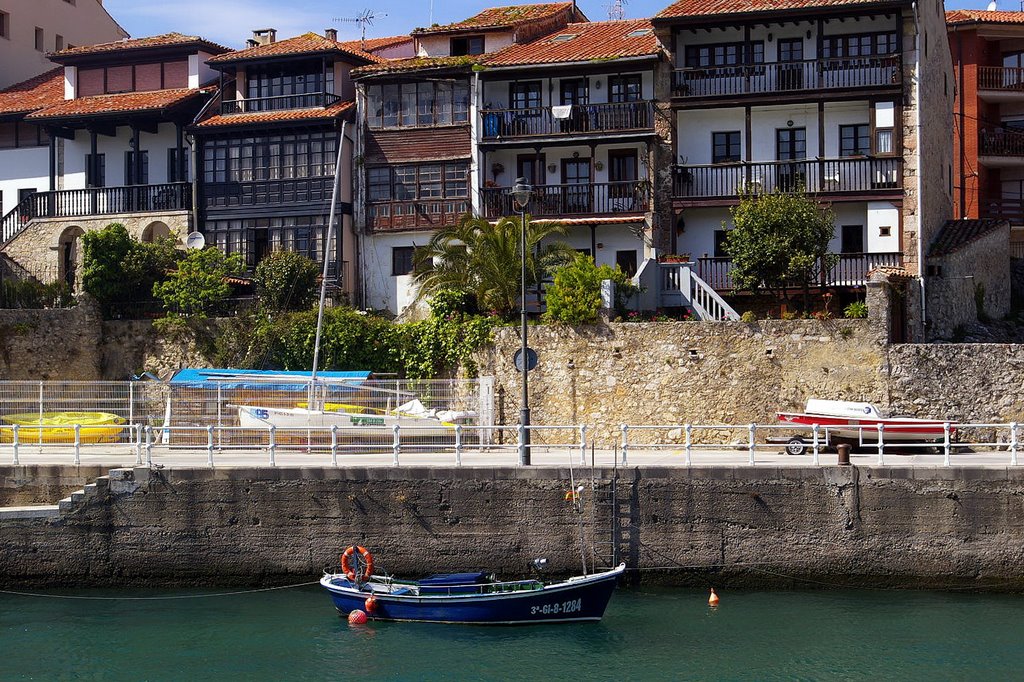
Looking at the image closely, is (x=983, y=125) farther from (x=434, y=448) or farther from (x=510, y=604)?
(x=510, y=604)

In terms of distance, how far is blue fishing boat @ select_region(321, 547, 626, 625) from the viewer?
25.6 meters

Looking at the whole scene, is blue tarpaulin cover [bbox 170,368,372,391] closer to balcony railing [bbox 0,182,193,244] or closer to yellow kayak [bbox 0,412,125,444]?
yellow kayak [bbox 0,412,125,444]

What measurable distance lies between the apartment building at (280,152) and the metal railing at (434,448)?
43.6 feet

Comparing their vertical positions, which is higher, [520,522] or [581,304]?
[581,304]

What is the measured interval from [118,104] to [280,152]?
693cm

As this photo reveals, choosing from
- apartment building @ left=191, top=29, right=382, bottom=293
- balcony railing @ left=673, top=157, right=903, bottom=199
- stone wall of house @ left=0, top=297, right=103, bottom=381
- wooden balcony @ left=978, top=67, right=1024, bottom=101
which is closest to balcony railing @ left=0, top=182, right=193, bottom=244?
apartment building @ left=191, top=29, right=382, bottom=293

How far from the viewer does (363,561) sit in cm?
2692

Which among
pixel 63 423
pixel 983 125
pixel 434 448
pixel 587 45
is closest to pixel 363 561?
pixel 434 448

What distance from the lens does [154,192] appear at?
48938mm

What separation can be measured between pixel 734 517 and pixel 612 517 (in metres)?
2.55

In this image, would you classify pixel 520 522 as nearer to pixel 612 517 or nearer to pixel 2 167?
pixel 612 517

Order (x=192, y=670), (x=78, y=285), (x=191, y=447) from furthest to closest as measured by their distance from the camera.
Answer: (x=78, y=285) → (x=191, y=447) → (x=192, y=670)

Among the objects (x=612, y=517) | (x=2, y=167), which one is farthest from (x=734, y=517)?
(x=2, y=167)

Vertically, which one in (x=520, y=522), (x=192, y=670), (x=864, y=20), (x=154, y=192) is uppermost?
(x=864, y=20)
